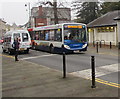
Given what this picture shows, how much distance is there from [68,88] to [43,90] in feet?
2.88

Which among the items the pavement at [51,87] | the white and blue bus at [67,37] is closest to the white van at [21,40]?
the white and blue bus at [67,37]

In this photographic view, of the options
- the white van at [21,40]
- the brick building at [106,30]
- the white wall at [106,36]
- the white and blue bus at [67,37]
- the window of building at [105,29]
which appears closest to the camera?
the white and blue bus at [67,37]

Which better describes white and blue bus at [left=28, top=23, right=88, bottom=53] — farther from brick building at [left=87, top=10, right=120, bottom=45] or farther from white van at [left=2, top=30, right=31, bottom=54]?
brick building at [left=87, top=10, right=120, bottom=45]

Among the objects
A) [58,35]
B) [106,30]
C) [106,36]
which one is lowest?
[58,35]

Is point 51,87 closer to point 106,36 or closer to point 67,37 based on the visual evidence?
point 67,37

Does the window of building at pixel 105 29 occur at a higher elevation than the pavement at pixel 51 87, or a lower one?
higher

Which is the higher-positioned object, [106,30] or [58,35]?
[106,30]

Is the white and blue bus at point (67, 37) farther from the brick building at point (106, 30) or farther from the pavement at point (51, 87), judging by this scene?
the brick building at point (106, 30)

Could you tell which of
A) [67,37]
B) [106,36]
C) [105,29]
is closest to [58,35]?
[67,37]

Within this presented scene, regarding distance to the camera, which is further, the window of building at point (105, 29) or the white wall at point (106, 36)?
the window of building at point (105, 29)

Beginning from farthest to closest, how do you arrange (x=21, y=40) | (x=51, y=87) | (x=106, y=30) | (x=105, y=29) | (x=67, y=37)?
(x=105, y=29), (x=106, y=30), (x=21, y=40), (x=67, y=37), (x=51, y=87)

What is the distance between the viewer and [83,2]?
155ft

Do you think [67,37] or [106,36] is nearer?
[67,37]

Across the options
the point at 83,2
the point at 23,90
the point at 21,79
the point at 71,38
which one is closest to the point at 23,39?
the point at 71,38
